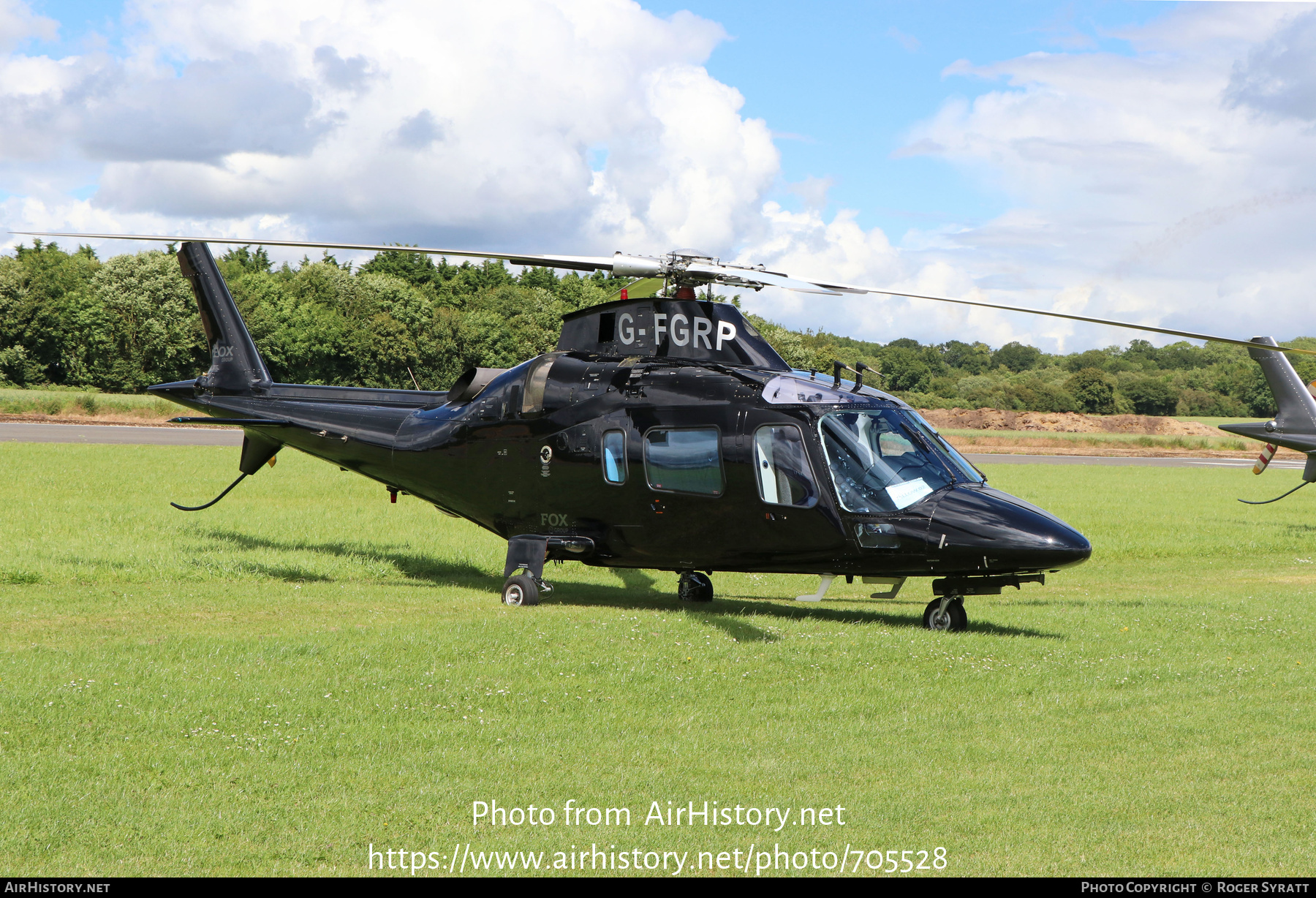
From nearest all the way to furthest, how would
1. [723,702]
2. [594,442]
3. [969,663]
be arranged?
[723,702]
[969,663]
[594,442]

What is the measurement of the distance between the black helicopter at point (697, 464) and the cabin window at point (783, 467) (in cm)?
2

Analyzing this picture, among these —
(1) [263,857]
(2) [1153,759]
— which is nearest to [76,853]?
(1) [263,857]

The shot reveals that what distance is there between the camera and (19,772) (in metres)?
6.90

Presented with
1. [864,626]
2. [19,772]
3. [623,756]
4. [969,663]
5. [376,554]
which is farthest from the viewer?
[376,554]

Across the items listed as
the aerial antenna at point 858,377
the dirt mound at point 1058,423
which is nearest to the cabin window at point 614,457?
the aerial antenna at point 858,377

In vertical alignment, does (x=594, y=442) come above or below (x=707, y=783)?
above

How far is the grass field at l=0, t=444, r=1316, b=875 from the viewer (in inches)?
243

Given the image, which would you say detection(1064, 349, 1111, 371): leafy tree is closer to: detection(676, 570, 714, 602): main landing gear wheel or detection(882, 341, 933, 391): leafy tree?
detection(882, 341, 933, 391): leafy tree

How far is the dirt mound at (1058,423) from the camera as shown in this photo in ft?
305

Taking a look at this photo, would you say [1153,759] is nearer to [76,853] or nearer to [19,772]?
[76,853]

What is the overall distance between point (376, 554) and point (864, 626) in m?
9.50

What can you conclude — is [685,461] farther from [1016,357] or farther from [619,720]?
[1016,357]

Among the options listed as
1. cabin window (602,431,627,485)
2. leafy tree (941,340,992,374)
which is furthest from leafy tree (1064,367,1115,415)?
cabin window (602,431,627,485)

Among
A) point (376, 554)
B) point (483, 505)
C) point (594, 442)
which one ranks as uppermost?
point (594, 442)
